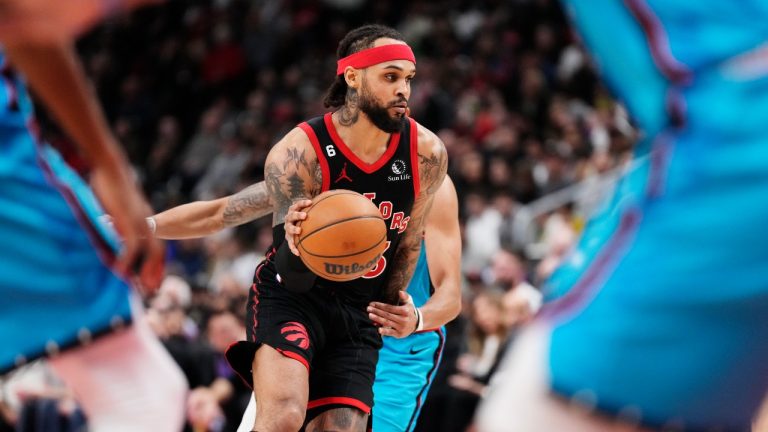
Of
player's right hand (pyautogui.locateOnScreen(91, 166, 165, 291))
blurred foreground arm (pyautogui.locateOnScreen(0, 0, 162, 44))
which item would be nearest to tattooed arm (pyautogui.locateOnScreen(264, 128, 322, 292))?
player's right hand (pyautogui.locateOnScreen(91, 166, 165, 291))

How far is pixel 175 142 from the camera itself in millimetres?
17453

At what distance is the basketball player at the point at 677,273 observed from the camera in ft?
7.74

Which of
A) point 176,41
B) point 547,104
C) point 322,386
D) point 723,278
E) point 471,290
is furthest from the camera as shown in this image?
point 176,41

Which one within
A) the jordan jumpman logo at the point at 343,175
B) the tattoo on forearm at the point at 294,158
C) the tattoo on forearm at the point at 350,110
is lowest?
the jordan jumpman logo at the point at 343,175

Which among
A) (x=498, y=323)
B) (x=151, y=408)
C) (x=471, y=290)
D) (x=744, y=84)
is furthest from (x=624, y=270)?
(x=471, y=290)

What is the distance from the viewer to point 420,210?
209 inches

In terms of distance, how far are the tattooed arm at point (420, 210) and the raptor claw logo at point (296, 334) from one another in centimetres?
60

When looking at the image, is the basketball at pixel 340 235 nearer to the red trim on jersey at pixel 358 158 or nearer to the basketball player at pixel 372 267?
the basketball player at pixel 372 267

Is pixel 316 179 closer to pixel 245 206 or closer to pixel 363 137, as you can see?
pixel 363 137

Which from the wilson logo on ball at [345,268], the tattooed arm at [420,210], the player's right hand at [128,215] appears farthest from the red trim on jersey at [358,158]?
the player's right hand at [128,215]

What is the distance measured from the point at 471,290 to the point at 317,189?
19.9 ft

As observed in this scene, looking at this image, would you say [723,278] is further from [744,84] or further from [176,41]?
[176,41]

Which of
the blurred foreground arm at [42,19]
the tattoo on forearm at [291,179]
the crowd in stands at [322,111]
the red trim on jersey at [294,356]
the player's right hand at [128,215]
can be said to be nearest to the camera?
the blurred foreground arm at [42,19]

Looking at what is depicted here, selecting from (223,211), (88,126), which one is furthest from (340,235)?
(88,126)
